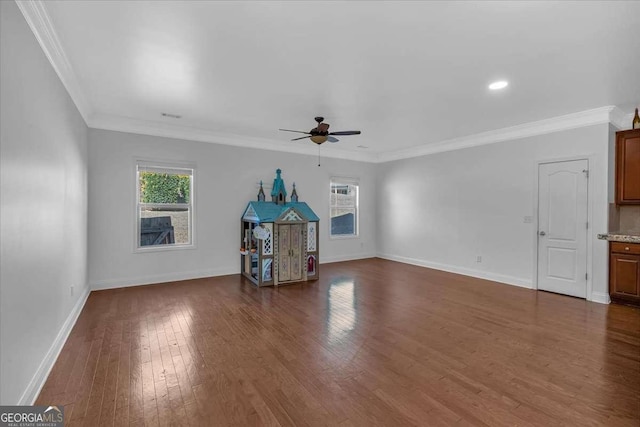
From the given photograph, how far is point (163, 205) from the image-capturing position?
5297 mm

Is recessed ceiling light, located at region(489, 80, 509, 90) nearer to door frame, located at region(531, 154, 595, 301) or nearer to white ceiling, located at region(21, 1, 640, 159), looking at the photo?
white ceiling, located at region(21, 1, 640, 159)

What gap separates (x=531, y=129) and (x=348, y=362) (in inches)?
193

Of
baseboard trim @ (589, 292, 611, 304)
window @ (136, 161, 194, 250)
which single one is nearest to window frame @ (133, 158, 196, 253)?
window @ (136, 161, 194, 250)

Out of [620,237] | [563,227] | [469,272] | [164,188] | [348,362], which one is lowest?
[348,362]

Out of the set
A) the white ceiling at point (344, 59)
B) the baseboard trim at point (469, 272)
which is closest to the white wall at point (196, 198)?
the white ceiling at point (344, 59)

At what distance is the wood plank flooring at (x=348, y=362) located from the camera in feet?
6.41

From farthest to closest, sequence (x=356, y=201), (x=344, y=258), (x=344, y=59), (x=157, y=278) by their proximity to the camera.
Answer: (x=356, y=201)
(x=344, y=258)
(x=157, y=278)
(x=344, y=59)

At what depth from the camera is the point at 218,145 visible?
5.75m

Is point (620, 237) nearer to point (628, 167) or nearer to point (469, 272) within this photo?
point (628, 167)

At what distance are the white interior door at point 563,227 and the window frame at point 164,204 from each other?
6.12 m

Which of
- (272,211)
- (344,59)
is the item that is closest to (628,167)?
(344,59)

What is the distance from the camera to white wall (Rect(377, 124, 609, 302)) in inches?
169

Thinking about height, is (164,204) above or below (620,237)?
above

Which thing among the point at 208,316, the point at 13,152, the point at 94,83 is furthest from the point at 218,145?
the point at 13,152
